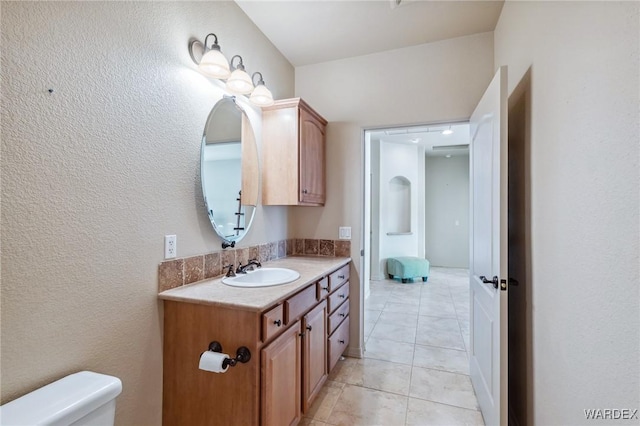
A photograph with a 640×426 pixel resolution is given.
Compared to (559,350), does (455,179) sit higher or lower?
higher

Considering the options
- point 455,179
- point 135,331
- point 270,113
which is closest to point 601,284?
point 135,331

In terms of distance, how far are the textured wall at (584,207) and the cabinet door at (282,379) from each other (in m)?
1.17

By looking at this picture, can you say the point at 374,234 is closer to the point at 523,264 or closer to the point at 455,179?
the point at 455,179

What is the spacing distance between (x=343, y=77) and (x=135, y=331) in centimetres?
255

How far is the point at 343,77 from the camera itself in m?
2.67

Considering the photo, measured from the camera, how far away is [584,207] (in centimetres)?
97

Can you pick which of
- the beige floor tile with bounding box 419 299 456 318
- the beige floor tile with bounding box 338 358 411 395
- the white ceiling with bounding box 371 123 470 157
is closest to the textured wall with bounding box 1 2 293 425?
the beige floor tile with bounding box 338 358 411 395

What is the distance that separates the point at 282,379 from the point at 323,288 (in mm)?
646

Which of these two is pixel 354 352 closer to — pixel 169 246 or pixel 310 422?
pixel 310 422

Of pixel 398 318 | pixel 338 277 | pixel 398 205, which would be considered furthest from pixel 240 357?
pixel 398 205

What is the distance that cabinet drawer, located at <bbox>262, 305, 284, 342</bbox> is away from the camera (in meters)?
1.25

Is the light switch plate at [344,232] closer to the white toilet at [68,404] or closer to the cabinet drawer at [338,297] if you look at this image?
the cabinet drawer at [338,297]

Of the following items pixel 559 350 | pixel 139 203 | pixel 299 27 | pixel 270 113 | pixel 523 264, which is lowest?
pixel 559 350

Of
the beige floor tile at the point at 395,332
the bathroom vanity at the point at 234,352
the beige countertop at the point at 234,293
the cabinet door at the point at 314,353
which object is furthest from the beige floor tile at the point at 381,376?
the beige countertop at the point at 234,293
